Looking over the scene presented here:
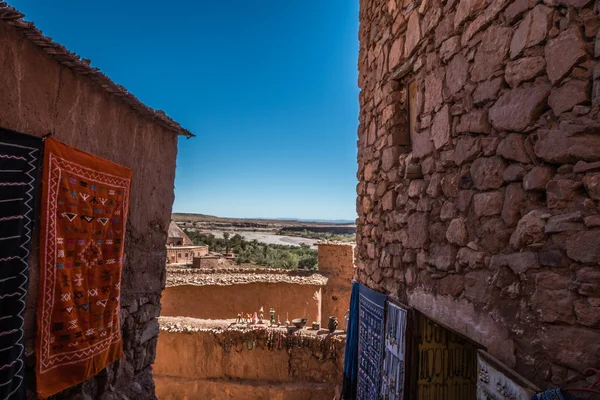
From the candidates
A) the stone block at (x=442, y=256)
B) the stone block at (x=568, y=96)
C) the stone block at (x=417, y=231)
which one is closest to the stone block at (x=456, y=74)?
the stone block at (x=568, y=96)

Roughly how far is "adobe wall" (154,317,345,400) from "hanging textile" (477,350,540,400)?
814cm

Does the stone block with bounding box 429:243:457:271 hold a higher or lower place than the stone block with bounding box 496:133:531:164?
lower

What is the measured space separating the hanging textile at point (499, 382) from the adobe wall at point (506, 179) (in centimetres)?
6

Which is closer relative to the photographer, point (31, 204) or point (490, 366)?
point (490, 366)

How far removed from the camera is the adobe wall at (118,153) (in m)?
2.75

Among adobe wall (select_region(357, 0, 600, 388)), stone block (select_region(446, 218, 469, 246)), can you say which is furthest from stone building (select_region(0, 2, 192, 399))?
stone block (select_region(446, 218, 469, 246))

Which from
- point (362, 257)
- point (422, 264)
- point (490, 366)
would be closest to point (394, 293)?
point (422, 264)

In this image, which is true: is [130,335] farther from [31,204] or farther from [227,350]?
[227,350]

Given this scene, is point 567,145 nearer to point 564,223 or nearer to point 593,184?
point 593,184

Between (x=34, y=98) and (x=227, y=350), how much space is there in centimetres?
870

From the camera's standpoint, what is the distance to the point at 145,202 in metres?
4.48

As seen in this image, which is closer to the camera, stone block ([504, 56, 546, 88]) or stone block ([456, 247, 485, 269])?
stone block ([504, 56, 546, 88])

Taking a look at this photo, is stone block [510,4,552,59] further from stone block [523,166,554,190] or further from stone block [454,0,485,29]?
stone block [523,166,554,190]

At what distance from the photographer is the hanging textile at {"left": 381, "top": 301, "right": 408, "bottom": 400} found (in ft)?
11.0
